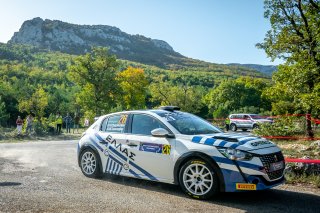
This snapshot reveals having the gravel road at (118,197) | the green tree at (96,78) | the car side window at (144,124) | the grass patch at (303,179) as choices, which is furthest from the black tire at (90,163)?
the green tree at (96,78)

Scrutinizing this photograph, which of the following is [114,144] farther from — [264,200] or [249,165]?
[264,200]

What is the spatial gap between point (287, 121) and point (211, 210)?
14142mm

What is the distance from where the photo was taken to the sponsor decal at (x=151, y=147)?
685 cm

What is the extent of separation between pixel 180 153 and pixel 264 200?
1.68m

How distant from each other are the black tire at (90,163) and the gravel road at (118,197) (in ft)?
0.54

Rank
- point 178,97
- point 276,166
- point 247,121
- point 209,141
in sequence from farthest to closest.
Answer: point 178,97, point 247,121, point 209,141, point 276,166

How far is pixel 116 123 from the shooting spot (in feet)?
26.4

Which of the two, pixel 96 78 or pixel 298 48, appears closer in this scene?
pixel 298 48

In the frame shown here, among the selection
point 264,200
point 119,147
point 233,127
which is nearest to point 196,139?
point 264,200

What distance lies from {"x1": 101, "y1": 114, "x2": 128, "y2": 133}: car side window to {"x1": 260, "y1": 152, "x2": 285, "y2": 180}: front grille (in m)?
3.20

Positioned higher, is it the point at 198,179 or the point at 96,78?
the point at 96,78

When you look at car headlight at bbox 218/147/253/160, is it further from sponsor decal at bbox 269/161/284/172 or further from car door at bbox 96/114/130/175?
car door at bbox 96/114/130/175

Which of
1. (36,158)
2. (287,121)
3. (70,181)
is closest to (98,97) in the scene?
(287,121)

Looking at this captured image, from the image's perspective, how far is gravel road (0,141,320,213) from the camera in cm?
565
